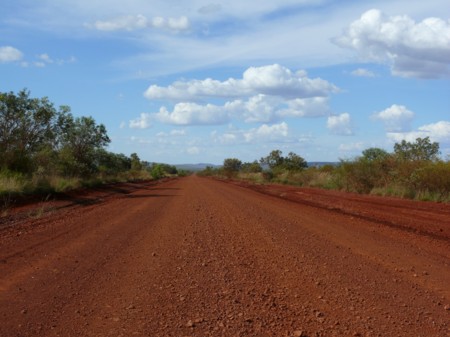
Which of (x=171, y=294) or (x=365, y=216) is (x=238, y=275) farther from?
(x=365, y=216)

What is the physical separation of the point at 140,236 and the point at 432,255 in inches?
246

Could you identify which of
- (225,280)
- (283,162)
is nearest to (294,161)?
(283,162)

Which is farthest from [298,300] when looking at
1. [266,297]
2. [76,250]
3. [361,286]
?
[76,250]

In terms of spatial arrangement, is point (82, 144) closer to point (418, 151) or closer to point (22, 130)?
point (22, 130)

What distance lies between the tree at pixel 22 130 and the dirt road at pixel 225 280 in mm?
16863

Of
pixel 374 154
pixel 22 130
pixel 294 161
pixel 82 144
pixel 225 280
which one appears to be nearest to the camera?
pixel 225 280

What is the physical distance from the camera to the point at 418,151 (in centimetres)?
3709

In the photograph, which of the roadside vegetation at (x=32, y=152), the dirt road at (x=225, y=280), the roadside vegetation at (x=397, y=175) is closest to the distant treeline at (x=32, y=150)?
the roadside vegetation at (x=32, y=152)

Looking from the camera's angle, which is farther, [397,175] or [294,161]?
[294,161]

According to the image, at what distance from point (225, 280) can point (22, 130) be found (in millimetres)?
27214

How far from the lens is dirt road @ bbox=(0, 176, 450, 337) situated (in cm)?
576

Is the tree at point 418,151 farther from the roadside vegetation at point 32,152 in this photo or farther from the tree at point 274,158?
the tree at point 274,158

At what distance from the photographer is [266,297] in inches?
268

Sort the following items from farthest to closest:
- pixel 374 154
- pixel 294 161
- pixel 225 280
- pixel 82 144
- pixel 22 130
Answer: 1. pixel 294 161
2. pixel 82 144
3. pixel 374 154
4. pixel 22 130
5. pixel 225 280
